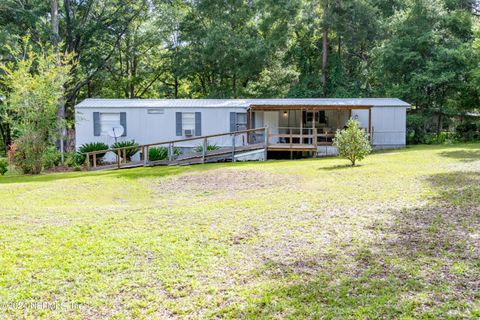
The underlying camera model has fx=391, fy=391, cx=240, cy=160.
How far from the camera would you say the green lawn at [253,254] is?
3.56m

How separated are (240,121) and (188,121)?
258 cm

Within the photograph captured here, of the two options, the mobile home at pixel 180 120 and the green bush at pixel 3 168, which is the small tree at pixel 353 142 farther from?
the green bush at pixel 3 168

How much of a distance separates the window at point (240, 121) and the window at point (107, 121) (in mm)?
5903

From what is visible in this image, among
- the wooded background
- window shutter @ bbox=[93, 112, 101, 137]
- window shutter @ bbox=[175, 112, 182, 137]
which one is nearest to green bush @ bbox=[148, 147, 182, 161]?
window shutter @ bbox=[175, 112, 182, 137]

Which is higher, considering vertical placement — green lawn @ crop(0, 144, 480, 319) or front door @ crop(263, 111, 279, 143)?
front door @ crop(263, 111, 279, 143)

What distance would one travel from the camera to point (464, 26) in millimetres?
23547

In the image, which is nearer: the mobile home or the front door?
the mobile home

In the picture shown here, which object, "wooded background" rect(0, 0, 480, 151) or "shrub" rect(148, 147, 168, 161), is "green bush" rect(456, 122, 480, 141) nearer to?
"wooded background" rect(0, 0, 480, 151)

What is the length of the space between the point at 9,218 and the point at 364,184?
7.39m

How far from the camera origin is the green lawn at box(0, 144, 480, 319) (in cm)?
356

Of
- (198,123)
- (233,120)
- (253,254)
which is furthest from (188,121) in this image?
(253,254)

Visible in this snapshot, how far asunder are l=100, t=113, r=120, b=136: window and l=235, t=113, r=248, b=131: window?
590cm

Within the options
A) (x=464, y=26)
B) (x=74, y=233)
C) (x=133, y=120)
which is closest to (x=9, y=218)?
(x=74, y=233)

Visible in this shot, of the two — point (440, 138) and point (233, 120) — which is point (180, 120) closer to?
point (233, 120)
